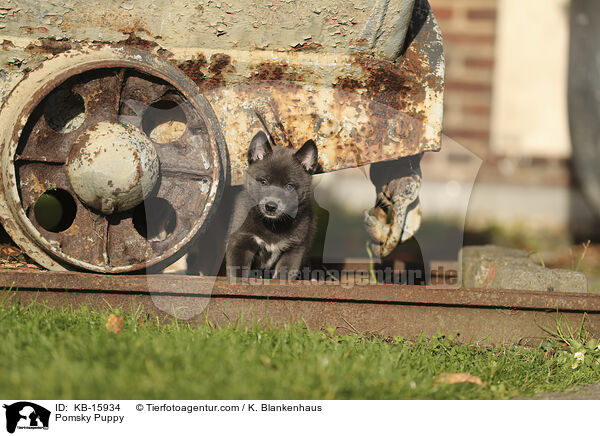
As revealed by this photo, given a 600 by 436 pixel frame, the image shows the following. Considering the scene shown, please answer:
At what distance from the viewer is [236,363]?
1.98 meters

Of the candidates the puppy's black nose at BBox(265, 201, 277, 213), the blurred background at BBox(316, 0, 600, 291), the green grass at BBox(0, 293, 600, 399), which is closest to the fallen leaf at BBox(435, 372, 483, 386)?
the green grass at BBox(0, 293, 600, 399)

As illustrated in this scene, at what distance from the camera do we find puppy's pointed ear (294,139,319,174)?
3.02 metres

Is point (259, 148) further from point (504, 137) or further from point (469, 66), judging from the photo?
point (504, 137)

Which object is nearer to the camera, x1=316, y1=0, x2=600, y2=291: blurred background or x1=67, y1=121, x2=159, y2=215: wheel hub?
x1=67, y1=121, x2=159, y2=215: wheel hub

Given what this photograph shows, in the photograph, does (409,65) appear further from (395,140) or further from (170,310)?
(170,310)

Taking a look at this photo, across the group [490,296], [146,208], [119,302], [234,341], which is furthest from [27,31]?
[490,296]

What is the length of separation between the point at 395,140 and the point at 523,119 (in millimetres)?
5008

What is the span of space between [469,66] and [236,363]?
6277 millimetres

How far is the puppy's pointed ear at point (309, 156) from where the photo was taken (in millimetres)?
3020

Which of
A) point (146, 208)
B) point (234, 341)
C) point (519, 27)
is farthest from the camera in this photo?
point (519, 27)

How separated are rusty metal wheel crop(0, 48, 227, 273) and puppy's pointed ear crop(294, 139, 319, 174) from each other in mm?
473

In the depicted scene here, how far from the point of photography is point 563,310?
8.81 ft
